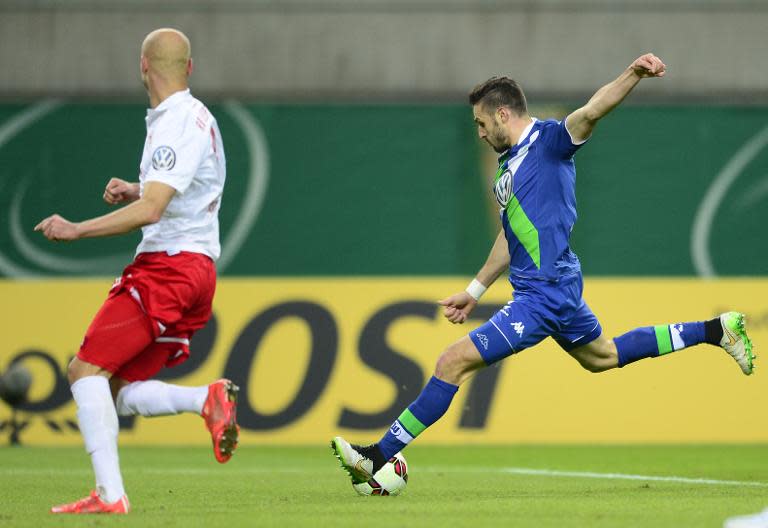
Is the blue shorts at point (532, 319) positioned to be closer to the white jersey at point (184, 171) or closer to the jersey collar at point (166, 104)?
the white jersey at point (184, 171)

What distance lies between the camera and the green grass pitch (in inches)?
246

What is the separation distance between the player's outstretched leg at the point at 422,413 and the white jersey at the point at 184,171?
55.5 inches

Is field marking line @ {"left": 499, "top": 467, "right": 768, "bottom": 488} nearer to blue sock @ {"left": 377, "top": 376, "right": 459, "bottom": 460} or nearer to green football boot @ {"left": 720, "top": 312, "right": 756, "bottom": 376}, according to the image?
green football boot @ {"left": 720, "top": 312, "right": 756, "bottom": 376}

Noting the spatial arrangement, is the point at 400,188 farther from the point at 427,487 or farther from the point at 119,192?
the point at 119,192

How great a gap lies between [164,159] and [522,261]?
2185 mm

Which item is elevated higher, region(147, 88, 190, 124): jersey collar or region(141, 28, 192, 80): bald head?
region(141, 28, 192, 80): bald head

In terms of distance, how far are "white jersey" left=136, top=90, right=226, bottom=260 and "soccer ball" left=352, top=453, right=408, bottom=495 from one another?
1.55 metres

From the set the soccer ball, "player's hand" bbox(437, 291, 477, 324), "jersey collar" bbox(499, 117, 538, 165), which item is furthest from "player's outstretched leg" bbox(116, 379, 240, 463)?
"jersey collar" bbox(499, 117, 538, 165)

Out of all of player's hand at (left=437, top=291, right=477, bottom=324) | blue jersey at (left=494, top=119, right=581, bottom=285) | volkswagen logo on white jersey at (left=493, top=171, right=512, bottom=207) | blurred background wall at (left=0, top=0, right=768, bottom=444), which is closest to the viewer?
blue jersey at (left=494, top=119, right=581, bottom=285)

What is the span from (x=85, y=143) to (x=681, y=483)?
8934mm

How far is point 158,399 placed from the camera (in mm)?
6496

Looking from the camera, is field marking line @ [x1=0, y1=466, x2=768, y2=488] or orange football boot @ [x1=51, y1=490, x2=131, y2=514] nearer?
orange football boot @ [x1=51, y1=490, x2=131, y2=514]

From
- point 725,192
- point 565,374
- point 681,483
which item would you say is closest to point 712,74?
point 725,192

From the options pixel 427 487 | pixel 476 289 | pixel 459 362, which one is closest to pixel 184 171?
pixel 459 362
